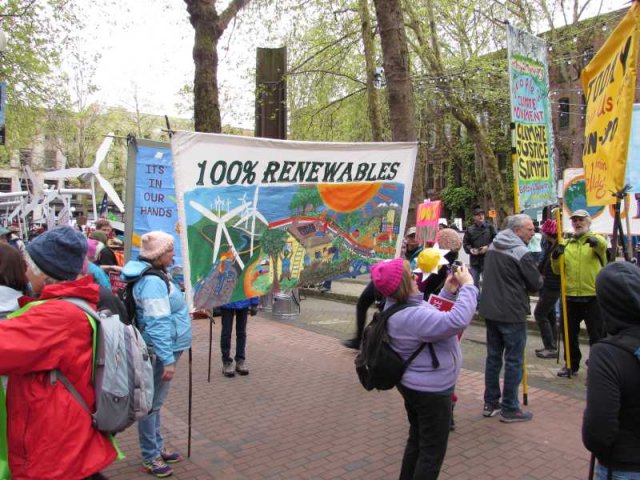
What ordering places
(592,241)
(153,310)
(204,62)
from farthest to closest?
(204,62) < (592,241) < (153,310)

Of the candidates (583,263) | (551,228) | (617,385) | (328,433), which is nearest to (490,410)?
(328,433)

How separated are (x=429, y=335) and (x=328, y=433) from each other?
2.23 m

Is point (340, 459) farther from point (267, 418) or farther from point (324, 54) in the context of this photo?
point (324, 54)

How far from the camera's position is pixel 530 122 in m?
5.43

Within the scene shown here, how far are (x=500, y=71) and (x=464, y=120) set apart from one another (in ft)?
7.37

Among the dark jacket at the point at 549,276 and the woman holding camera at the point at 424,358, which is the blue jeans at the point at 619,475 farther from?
the dark jacket at the point at 549,276

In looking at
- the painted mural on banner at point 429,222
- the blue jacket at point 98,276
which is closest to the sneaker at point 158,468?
the blue jacket at point 98,276

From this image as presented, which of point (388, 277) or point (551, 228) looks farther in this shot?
point (551, 228)

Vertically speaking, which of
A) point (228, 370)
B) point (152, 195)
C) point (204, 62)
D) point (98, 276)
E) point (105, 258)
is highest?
point (204, 62)

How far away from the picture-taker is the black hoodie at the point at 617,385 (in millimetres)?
1983

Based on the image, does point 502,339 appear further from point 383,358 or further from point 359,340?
point 383,358

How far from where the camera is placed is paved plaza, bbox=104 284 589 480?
156 inches

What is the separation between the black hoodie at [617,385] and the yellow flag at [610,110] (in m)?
2.20

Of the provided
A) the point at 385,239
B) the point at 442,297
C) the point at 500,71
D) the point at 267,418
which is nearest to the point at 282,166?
the point at 385,239
